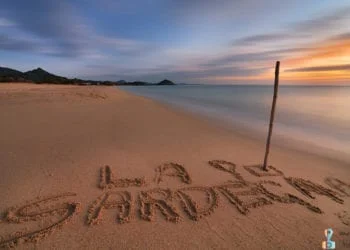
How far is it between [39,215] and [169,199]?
2.21 m

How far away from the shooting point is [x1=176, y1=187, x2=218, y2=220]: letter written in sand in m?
3.68

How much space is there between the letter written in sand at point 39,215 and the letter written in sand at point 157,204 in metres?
1.17

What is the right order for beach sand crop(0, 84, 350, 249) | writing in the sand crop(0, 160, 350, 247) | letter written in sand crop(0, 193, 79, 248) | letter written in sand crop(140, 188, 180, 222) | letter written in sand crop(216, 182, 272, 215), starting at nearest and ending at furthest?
1. letter written in sand crop(0, 193, 79, 248)
2. beach sand crop(0, 84, 350, 249)
3. writing in the sand crop(0, 160, 350, 247)
4. letter written in sand crop(140, 188, 180, 222)
5. letter written in sand crop(216, 182, 272, 215)

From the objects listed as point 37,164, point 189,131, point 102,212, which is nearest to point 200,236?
point 102,212

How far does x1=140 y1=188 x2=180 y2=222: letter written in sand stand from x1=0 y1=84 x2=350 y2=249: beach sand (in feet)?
0.06

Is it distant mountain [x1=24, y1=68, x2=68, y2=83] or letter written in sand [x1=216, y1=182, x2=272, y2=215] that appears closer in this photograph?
letter written in sand [x1=216, y1=182, x2=272, y2=215]

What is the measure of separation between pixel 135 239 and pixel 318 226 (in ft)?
10.2

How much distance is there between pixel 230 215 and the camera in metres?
3.69

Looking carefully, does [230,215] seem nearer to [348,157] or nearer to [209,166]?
[209,166]

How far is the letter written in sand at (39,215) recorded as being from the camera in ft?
9.62

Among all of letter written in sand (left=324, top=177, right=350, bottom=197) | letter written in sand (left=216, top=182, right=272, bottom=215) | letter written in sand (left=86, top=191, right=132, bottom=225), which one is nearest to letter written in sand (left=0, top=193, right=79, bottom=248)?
letter written in sand (left=86, top=191, right=132, bottom=225)

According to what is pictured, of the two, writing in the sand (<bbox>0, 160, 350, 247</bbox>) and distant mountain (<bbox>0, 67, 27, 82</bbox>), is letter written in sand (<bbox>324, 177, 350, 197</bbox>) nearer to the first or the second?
writing in the sand (<bbox>0, 160, 350, 247</bbox>)

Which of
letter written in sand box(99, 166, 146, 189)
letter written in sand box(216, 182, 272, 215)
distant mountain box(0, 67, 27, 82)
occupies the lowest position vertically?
letter written in sand box(216, 182, 272, 215)

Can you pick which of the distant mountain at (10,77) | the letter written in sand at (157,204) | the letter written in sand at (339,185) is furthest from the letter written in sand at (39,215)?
the distant mountain at (10,77)
